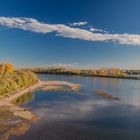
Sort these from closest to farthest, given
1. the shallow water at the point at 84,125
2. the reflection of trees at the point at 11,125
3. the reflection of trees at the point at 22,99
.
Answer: the reflection of trees at the point at 11,125 < the shallow water at the point at 84,125 < the reflection of trees at the point at 22,99

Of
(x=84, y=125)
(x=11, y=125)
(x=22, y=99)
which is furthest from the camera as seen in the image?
(x=22, y=99)

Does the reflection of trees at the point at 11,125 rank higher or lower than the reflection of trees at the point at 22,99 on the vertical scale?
lower

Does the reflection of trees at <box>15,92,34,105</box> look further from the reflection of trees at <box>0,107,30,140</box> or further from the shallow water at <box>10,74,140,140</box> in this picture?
the reflection of trees at <box>0,107,30,140</box>

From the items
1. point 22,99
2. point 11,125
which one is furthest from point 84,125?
point 22,99

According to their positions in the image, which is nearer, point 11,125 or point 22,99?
point 11,125

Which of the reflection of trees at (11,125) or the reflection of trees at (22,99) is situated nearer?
the reflection of trees at (11,125)

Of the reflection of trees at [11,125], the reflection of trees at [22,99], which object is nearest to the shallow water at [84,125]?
the reflection of trees at [11,125]

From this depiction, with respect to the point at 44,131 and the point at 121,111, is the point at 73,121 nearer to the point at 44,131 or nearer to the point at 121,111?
the point at 44,131

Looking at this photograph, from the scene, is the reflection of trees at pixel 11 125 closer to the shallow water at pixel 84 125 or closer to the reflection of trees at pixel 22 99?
the shallow water at pixel 84 125

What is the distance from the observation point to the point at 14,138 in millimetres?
16469

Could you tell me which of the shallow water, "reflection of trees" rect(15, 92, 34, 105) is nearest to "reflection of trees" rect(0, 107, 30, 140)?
the shallow water

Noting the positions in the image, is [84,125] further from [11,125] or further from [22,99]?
[22,99]

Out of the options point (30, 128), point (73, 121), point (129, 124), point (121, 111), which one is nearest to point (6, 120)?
point (30, 128)

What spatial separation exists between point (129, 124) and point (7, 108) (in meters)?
13.4
